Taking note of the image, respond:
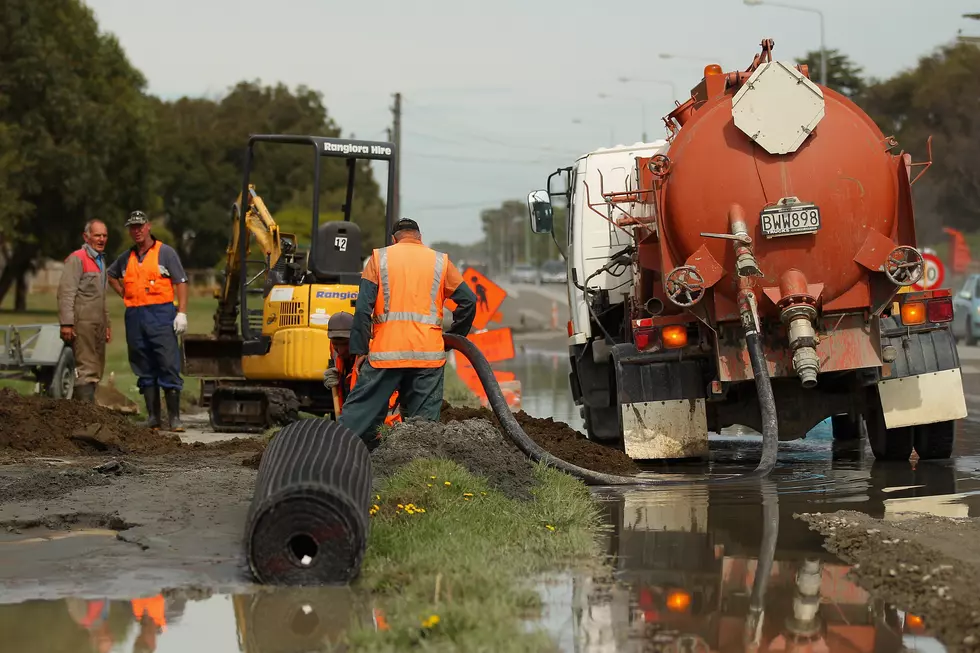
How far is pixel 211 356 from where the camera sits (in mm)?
16359

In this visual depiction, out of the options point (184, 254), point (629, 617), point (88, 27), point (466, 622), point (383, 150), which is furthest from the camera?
point (184, 254)

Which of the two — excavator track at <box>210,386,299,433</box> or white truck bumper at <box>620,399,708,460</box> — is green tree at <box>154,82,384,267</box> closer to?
excavator track at <box>210,386,299,433</box>

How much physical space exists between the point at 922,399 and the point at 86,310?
8.01 meters

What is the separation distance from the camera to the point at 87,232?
14.8m

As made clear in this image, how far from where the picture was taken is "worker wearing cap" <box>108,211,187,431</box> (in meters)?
14.5

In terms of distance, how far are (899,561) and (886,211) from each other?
4.37m

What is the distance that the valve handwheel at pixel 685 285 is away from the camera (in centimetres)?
1062

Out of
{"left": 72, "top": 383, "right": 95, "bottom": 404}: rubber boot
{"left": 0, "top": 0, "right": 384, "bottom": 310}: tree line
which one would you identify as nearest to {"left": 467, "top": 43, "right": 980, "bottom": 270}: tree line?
{"left": 0, "top": 0, "right": 384, "bottom": 310}: tree line

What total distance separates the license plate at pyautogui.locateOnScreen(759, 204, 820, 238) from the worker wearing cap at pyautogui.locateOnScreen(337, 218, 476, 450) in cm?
225

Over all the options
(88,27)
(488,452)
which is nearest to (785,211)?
(488,452)

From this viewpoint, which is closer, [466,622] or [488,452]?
[466,622]

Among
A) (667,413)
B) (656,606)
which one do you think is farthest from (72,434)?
(656,606)

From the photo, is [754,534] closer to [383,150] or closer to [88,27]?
[383,150]

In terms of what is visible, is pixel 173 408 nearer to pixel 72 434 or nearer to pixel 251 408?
pixel 251 408
